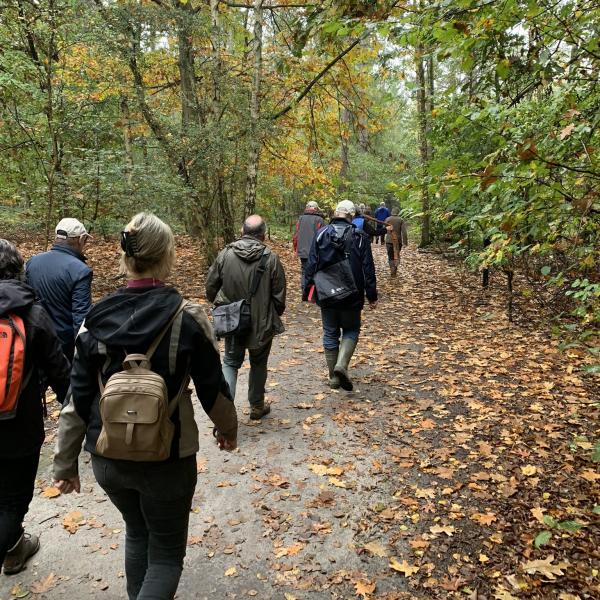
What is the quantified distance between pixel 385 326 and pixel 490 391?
332cm

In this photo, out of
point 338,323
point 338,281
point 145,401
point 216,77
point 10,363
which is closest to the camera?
point 145,401

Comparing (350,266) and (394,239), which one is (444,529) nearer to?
(350,266)

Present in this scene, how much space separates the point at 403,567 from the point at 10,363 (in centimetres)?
279

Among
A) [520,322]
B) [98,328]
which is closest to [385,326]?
[520,322]

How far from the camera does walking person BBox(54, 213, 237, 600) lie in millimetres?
2002


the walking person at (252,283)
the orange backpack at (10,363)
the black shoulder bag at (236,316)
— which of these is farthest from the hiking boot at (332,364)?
the orange backpack at (10,363)

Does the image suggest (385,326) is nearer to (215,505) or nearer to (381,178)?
(215,505)

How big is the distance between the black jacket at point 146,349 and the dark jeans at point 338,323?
11.4ft

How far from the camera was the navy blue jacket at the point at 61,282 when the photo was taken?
4.23 meters

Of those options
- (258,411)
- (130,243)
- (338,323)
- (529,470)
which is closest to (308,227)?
(338,323)

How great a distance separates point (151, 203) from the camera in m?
10.0

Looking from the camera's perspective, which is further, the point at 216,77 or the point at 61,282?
the point at 216,77

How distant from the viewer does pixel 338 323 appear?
5.78 m

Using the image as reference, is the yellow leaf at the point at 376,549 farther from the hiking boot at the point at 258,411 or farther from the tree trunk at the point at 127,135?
the tree trunk at the point at 127,135
